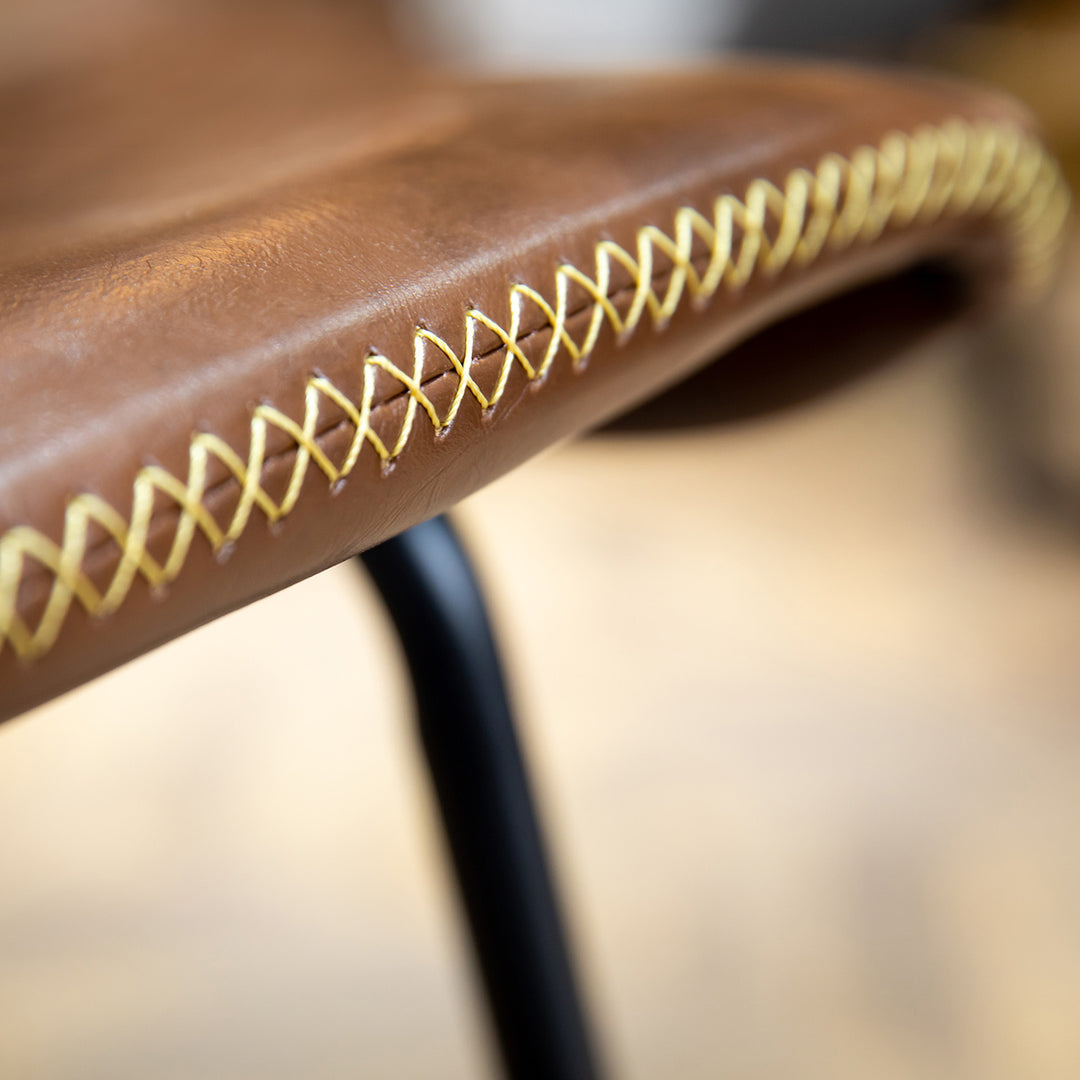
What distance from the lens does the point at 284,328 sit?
0.21 metres

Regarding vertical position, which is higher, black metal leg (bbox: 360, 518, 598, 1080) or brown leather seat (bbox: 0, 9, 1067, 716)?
brown leather seat (bbox: 0, 9, 1067, 716)

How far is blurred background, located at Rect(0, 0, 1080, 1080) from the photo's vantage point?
2.02ft

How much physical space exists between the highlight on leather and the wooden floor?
8 cm

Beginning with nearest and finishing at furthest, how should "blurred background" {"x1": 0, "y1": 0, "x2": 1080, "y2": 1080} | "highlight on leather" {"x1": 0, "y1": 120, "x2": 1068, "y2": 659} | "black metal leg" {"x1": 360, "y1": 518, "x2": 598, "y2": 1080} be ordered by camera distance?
"highlight on leather" {"x1": 0, "y1": 120, "x2": 1068, "y2": 659} < "black metal leg" {"x1": 360, "y1": 518, "x2": 598, "y2": 1080} < "blurred background" {"x1": 0, "y1": 0, "x2": 1080, "y2": 1080}

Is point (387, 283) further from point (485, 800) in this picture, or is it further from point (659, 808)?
point (659, 808)

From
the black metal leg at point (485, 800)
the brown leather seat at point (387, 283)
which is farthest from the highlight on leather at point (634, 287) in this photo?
the black metal leg at point (485, 800)

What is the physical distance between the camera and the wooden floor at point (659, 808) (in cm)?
62

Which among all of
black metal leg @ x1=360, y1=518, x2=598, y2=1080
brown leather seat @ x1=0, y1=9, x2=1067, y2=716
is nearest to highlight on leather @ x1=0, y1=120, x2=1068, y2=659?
brown leather seat @ x1=0, y1=9, x2=1067, y2=716

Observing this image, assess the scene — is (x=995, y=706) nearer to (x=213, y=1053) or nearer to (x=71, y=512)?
(x=213, y=1053)

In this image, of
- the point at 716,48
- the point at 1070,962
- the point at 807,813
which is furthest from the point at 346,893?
the point at 716,48

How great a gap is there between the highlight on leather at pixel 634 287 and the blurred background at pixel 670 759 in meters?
0.06

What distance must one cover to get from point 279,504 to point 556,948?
23 cm

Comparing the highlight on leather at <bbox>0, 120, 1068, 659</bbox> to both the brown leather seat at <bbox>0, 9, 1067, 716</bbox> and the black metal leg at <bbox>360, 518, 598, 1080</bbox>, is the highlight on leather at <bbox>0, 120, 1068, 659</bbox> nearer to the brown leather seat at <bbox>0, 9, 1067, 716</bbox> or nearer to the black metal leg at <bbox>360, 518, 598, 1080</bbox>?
the brown leather seat at <bbox>0, 9, 1067, 716</bbox>

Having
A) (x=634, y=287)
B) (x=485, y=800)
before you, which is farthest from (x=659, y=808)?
(x=634, y=287)
